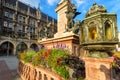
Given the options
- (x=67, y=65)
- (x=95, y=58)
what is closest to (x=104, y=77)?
(x=95, y=58)

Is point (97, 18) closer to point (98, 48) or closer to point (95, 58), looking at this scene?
point (98, 48)

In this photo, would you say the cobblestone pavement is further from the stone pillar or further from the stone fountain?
the stone fountain

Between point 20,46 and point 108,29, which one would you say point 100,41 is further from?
point 20,46

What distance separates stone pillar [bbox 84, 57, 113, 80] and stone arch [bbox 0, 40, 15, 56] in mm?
34212

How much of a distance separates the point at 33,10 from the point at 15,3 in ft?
30.2

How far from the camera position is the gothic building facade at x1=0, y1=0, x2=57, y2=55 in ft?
111

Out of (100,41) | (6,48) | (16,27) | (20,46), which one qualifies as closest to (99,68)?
(100,41)

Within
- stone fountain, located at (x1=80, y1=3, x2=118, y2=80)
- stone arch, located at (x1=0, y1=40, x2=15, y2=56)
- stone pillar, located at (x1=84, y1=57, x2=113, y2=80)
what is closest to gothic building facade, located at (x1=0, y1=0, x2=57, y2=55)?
stone arch, located at (x1=0, y1=40, x2=15, y2=56)

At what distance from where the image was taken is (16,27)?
40.2 metres

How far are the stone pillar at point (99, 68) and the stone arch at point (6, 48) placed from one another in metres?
34.2

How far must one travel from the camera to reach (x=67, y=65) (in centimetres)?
369

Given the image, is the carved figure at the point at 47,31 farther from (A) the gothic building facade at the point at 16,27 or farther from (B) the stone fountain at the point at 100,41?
(A) the gothic building facade at the point at 16,27

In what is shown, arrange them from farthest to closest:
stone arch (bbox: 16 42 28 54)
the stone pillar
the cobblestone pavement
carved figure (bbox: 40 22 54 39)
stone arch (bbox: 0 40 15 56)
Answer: stone arch (bbox: 16 42 28 54) → stone arch (bbox: 0 40 15 56) → carved figure (bbox: 40 22 54 39) → the cobblestone pavement → the stone pillar

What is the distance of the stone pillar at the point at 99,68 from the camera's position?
8.35ft
